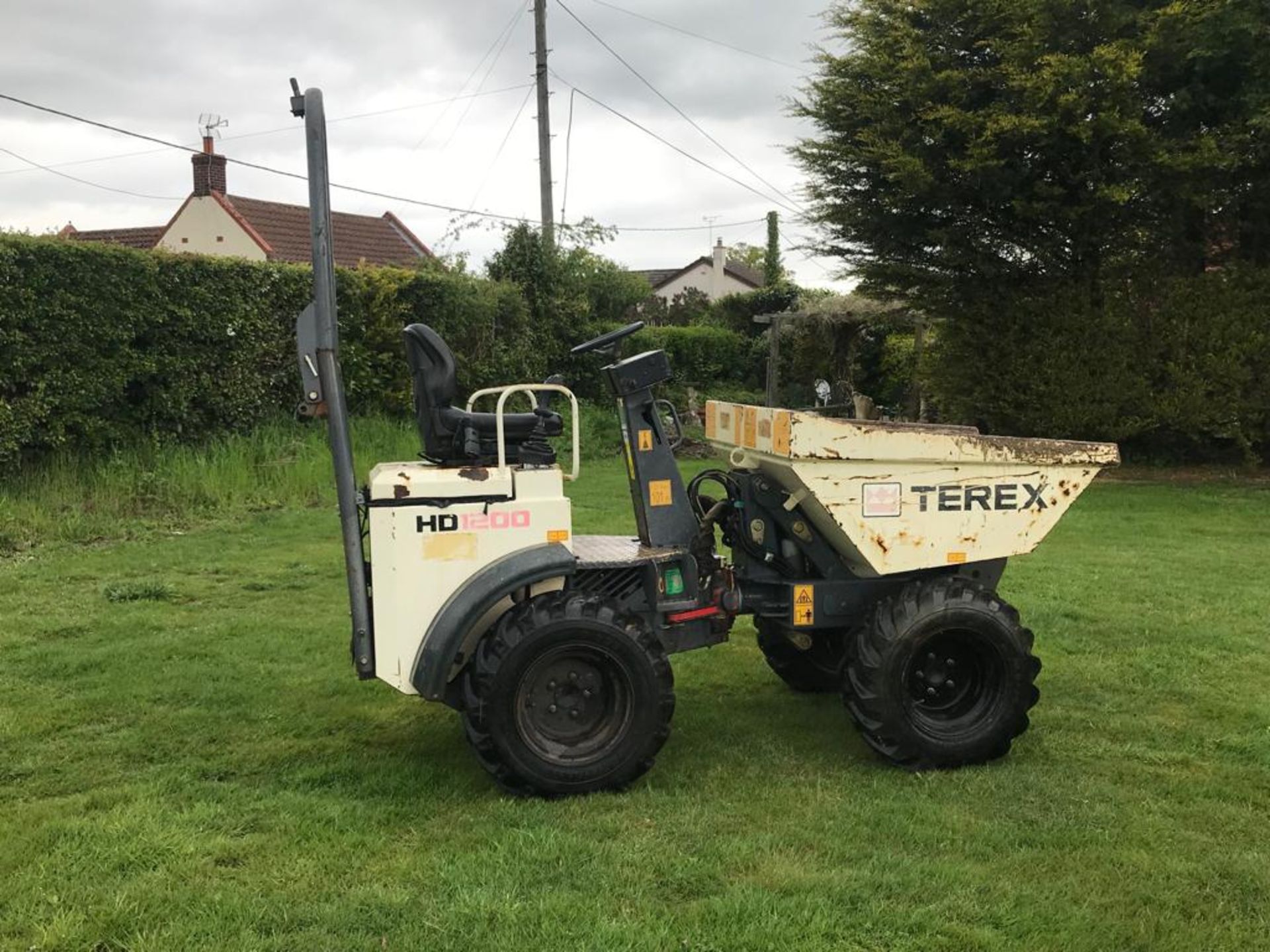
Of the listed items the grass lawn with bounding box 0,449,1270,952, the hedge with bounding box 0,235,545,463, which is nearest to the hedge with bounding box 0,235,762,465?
the hedge with bounding box 0,235,545,463

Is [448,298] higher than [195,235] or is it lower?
lower

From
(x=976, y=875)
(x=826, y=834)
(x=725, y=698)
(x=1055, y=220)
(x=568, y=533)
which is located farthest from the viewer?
(x=1055, y=220)

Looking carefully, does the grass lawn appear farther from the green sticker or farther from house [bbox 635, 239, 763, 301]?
house [bbox 635, 239, 763, 301]

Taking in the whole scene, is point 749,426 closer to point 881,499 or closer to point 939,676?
point 881,499

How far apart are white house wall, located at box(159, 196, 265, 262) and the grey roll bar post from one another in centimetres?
2185

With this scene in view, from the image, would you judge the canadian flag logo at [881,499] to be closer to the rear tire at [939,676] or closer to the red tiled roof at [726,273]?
the rear tire at [939,676]

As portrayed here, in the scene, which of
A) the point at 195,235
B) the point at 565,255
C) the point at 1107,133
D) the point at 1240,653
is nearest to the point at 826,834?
the point at 1240,653

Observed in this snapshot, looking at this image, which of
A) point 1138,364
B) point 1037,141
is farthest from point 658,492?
point 1138,364

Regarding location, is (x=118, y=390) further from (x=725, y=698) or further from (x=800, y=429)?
(x=800, y=429)

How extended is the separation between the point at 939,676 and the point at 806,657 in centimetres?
97

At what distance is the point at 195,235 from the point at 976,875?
2518 cm

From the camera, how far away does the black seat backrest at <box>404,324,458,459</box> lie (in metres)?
4.11

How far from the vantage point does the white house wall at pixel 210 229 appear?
2417cm

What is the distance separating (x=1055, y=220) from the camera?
13.2 meters
